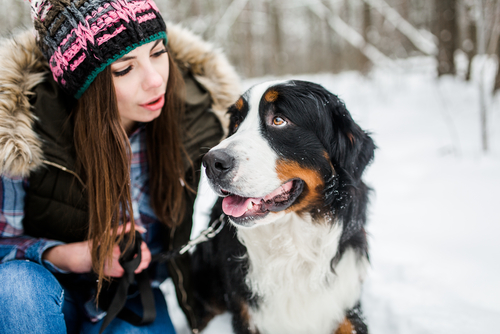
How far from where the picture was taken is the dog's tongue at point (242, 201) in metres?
1.41

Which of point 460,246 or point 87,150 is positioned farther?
point 460,246

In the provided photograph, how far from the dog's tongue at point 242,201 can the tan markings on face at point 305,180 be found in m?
0.07

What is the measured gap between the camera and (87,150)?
1567 mm

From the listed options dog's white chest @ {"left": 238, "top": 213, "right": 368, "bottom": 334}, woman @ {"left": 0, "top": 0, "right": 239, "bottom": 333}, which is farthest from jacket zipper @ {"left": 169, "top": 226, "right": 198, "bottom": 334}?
dog's white chest @ {"left": 238, "top": 213, "right": 368, "bottom": 334}

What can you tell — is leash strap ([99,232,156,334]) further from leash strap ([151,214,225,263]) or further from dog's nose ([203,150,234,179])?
dog's nose ([203,150,234,179])

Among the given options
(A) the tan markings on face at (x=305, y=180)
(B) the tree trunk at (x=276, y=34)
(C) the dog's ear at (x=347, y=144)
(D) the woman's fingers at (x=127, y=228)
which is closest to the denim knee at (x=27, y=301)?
(D) the woman's fingers at (x=127, y=228)

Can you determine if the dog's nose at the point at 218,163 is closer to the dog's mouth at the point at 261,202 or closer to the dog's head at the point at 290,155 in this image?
the dog's head at the point at 290,155

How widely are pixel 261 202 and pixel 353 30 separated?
1136 centimetres

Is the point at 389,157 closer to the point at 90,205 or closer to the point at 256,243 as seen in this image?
the point at 256,243

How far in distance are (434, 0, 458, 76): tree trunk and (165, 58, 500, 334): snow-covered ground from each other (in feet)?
4.33

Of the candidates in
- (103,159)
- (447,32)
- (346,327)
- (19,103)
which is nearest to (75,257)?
(103,159)

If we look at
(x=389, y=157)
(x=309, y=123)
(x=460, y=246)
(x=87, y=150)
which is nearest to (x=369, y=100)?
(x=389, y=157)

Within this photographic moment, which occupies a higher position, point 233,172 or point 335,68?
point 233,172

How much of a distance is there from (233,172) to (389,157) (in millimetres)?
3587
